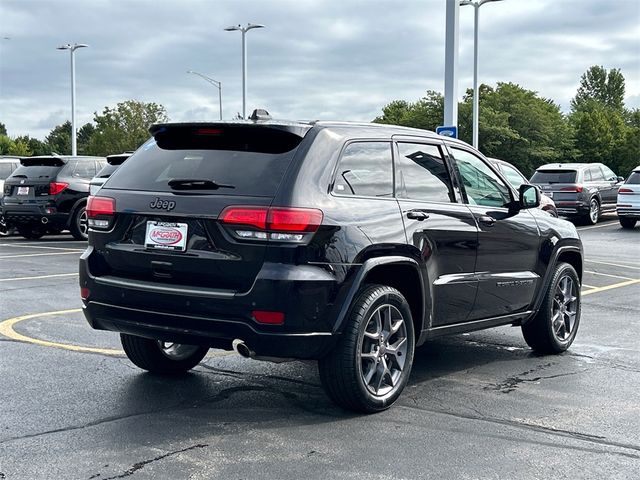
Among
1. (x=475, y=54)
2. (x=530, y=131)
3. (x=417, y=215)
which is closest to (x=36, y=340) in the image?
(x=417, y=215)

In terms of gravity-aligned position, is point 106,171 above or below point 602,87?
below

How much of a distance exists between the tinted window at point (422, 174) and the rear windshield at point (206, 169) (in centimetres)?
94

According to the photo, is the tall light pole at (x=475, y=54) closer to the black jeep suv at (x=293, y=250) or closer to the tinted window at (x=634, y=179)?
the tinted window at (x=634, y=179)

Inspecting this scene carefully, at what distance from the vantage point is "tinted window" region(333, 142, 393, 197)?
533cm

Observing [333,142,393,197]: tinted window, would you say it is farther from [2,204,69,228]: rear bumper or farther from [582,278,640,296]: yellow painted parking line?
[2,204,69,228]: rear bumper

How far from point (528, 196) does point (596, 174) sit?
64.0ft

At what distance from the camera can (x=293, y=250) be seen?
483 centimetres

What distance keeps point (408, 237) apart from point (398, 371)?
836 millimetres

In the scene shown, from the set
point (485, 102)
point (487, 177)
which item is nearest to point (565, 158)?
point (485, 102)

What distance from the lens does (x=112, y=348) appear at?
7.08m

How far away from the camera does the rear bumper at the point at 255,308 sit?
4816 millimetres

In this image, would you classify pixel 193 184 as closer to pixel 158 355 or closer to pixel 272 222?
pixel 272 222

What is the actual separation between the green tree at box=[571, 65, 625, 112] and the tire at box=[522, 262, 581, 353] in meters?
120

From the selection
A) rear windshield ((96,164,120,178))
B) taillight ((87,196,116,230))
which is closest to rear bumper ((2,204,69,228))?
rear windshield ((96,164,120,178))
